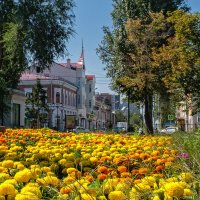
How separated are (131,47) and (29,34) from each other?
1273 cm

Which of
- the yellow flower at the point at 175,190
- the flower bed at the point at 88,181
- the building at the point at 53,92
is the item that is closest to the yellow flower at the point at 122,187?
the flower bed at the point at 88,181

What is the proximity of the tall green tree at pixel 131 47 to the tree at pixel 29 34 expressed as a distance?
9.03 m

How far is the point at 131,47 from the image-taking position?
34.5 m

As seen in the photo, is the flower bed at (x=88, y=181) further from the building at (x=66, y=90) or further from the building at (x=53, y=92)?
the building at (x=53, y=92)

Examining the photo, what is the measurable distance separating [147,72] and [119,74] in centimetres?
343

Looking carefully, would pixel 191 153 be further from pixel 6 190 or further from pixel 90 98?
pixel 90 98

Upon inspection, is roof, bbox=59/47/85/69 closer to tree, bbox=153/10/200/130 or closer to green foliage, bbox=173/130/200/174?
tree, bbox=153/10/200/130

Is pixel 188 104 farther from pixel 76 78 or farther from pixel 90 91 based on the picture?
pixel 90 91

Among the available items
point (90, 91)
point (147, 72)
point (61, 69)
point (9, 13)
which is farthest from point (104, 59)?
point (90, 91)

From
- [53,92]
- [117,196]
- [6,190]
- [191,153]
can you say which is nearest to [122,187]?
[117,196]

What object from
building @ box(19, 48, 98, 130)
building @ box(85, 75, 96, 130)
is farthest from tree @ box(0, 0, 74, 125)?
building @ box(85, 75, 96, 130)

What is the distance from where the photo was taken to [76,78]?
91.2 metres

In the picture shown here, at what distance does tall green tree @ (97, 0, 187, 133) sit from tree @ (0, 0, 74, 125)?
903 centimetres

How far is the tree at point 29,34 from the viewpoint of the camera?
898 inches
